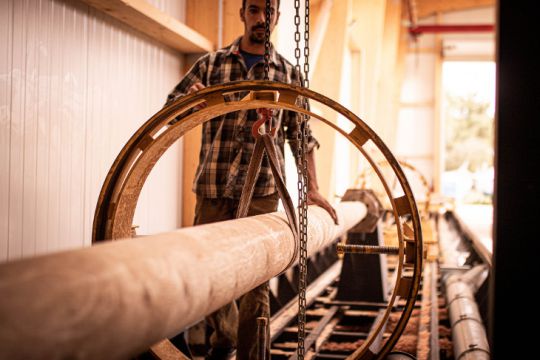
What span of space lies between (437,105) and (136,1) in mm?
13525

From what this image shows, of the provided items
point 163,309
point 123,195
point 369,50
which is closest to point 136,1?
point 123,195

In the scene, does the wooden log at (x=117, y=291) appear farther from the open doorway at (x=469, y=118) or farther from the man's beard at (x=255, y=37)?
the open doorway at (x=469, y=118)

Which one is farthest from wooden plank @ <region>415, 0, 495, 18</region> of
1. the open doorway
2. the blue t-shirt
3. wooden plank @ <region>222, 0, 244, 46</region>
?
the blue t-shirt

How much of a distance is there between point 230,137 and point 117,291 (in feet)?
7.09

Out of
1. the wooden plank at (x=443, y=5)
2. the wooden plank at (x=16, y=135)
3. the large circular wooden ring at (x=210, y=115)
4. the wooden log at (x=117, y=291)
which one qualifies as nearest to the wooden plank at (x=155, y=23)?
the wooden plank at (x=16, y=135)

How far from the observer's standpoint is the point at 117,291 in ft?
3.40

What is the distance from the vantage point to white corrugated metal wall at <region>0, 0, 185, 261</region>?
2.88m

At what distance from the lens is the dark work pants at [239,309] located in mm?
2867

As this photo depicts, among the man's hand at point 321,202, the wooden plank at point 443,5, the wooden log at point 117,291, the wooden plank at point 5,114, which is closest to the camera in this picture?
the wooden log at point 117,291

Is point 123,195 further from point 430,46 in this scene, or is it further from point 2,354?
point 430,46

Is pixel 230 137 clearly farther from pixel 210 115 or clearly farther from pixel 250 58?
pixel 210 115

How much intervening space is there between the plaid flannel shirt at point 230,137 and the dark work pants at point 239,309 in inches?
2.4

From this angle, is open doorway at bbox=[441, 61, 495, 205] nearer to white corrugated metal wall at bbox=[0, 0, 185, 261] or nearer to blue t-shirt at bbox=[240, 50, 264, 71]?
white corrugated metal wall at bbox=[0, 0, 185, 261]

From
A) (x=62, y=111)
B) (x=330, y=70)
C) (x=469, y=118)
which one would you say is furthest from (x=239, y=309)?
(x=469, y=118)
